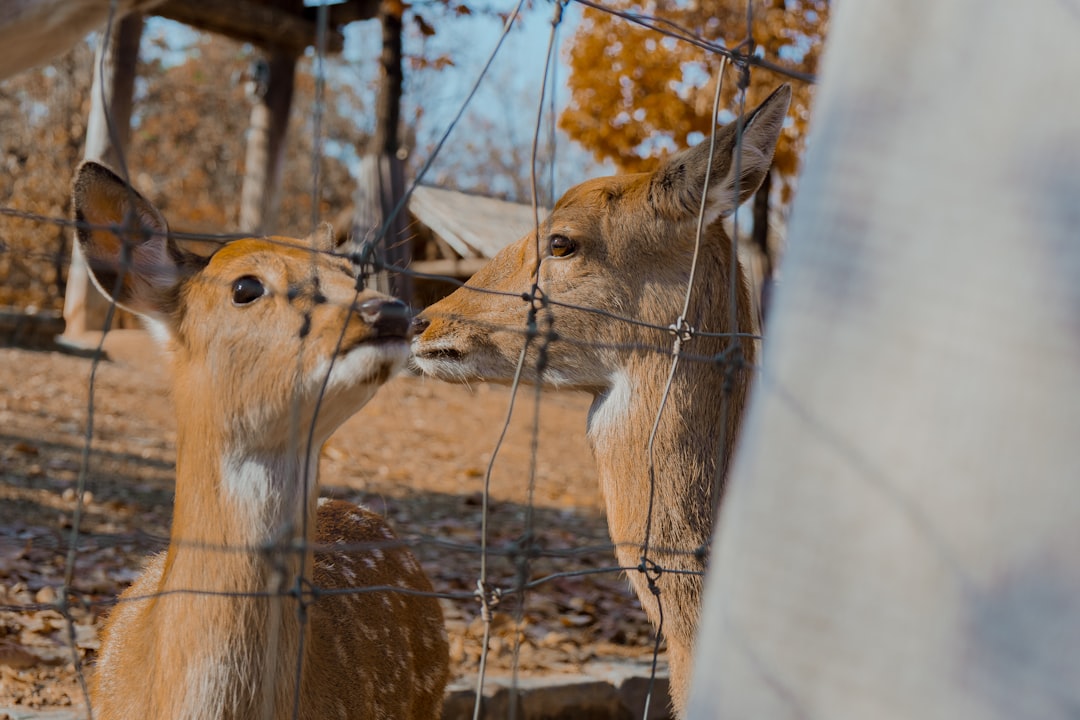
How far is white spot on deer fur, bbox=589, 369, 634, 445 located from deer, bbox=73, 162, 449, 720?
803 millimetres

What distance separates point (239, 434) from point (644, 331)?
3.90 ft

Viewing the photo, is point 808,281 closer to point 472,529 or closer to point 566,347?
point 566,347

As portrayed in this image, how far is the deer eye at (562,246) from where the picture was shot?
3.12 m

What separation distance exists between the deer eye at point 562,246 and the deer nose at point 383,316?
0.94 meters

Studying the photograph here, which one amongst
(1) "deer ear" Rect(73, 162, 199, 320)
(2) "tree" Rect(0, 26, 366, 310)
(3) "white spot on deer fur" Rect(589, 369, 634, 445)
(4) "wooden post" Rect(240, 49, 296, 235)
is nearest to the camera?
(1) "deer ear" Rect(73, 162, 199, 320)

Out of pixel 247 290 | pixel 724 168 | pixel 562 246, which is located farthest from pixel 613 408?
pixel 247 290

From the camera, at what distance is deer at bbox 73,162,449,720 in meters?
2.23

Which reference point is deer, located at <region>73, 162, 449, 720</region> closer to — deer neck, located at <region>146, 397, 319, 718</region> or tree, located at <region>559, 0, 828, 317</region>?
deer neck, located at <region>146, 397, 319, 718</region>

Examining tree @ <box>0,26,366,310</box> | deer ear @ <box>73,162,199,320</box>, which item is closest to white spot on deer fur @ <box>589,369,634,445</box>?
deer ear @ <box>73,162,199,320</box>

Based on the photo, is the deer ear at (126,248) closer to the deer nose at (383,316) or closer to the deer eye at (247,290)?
the deer eye at (247,290)

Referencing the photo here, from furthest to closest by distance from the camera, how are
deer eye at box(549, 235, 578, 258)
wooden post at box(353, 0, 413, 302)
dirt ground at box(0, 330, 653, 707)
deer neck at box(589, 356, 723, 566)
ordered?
wooden post at box(353, 0, 413, 302)
dirt ground at box(0, 330, 653, 707)
deer eye at box(549, 235, 578, 258)
deer neck at box(589, 356, 723, 566)

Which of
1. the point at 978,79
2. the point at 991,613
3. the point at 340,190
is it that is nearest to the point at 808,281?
the point at 978,79

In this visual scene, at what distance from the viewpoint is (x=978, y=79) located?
3.93 feet

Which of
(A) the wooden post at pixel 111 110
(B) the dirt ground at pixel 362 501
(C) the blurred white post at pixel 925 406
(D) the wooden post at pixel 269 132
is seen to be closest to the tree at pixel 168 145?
(D) the wooden post at pixel 269 132
